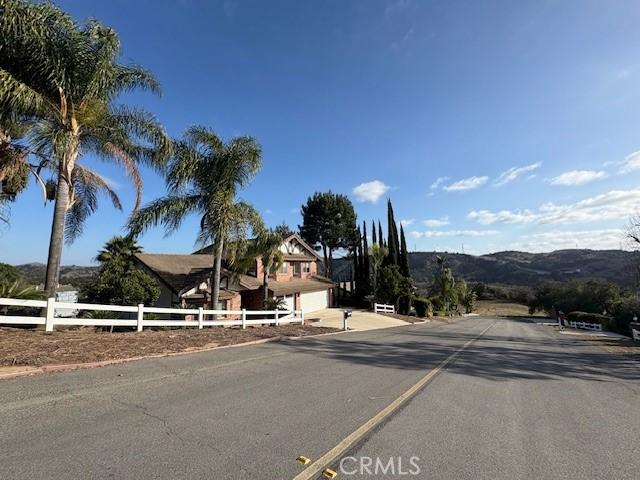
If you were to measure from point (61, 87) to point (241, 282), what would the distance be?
64.8ft

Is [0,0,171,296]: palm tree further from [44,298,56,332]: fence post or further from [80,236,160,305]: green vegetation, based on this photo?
[80,236,160,305]: green vegetation

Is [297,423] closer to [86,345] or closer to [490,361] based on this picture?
[86,345]

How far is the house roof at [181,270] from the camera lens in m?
27.3

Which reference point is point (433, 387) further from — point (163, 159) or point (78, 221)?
point (78, 221)

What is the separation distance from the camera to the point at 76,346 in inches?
369

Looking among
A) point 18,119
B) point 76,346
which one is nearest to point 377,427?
point 76,346

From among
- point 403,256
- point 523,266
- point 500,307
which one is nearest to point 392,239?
point 403,256

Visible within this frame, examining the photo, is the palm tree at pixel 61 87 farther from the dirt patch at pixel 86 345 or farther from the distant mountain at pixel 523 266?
the distant mountain at pixel 523 266

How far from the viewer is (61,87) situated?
12.8 metres

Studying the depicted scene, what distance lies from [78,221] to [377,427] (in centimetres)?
1655

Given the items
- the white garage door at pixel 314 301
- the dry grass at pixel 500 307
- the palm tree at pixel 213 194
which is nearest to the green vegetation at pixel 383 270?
the white garage door at pixel 314 301

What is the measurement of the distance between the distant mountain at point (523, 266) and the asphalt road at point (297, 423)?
101410mm

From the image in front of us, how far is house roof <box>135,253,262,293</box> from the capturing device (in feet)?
89.5

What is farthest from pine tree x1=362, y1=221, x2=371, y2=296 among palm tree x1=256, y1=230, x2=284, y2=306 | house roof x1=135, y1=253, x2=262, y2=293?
palm tree x1=256, y1=230, x2=284, y2=306
